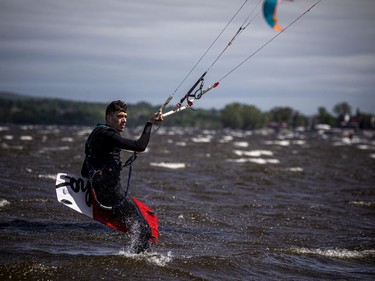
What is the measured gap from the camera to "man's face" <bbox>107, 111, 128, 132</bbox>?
27.7ft

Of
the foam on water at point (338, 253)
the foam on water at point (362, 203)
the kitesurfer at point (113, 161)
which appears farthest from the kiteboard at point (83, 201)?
the foam on water at point (362, 203)

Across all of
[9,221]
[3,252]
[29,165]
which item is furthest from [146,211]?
[29,165]

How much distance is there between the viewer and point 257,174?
28.0m

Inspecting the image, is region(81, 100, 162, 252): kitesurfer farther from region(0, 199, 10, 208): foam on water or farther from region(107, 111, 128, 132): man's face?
region(0, 199, 10, 208): foam on water

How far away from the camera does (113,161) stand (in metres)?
8.43

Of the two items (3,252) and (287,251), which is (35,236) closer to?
(3,252)

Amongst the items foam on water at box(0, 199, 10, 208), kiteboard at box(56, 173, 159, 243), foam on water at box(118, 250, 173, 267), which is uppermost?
kiteboard at box(56, 173, 159, 243)

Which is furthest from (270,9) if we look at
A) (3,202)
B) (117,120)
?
(3,202)

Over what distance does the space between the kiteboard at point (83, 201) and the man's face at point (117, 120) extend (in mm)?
997

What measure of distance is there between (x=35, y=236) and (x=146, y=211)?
102 inches

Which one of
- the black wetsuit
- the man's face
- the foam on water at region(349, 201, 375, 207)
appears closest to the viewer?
the black wetsuit

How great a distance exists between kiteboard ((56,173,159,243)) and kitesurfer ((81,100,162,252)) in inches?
4.4

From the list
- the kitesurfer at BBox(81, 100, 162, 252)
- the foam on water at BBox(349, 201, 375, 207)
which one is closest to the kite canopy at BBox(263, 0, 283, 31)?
the kitesurfer at BBox(81, 100, 162, 252)

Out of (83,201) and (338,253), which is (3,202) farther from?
(338,253)
